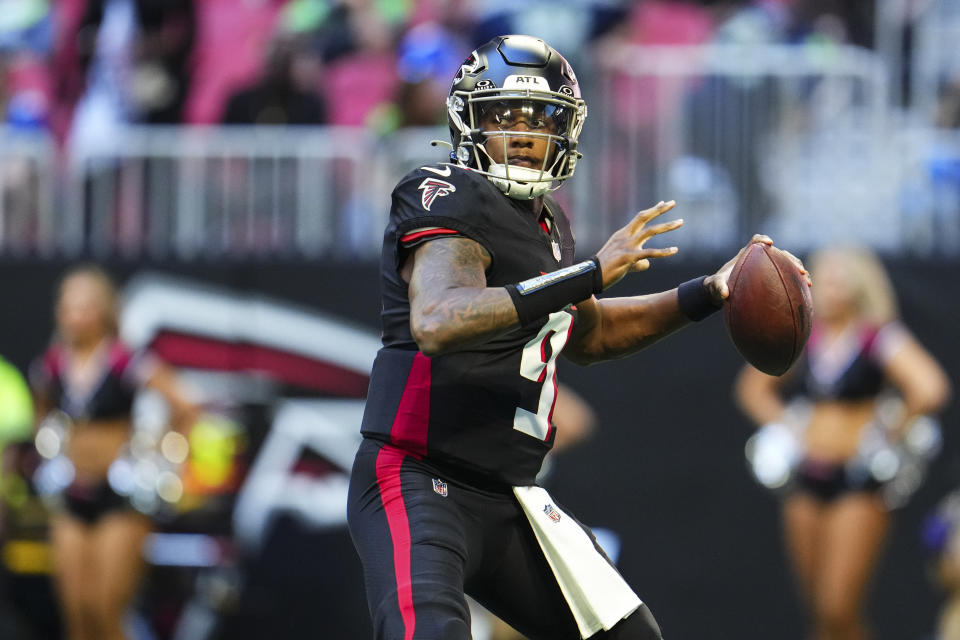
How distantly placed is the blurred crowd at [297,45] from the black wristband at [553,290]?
4425 millimetres

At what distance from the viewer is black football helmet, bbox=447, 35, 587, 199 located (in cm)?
382

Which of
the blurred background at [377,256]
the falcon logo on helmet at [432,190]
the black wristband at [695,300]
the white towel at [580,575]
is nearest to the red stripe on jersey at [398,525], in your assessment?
the white towel at [580,575]

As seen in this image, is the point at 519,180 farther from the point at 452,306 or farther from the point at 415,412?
the point at 415,412

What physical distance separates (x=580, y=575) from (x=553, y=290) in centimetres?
81

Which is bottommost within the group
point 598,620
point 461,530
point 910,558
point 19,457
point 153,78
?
point 910,558

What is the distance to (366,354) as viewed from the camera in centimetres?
798

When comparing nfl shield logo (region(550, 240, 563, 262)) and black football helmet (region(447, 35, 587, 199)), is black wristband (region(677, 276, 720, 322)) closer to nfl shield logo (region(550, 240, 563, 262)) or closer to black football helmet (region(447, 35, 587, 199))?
nfl shield logo (region(550, 240, 563, 262))

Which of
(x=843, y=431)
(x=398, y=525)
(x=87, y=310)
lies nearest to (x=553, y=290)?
(x=398, y=525)

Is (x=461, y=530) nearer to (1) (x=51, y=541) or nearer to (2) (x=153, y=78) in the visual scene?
(1) (x=51, y=541)

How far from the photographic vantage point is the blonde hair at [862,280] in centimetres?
738

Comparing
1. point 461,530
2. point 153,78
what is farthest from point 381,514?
point 153,78

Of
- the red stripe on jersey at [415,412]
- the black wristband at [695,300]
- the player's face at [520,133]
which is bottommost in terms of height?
the red stripe on jersey at [415,412]

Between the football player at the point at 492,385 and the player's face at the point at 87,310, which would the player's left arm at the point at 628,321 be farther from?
the player's face at the point at 87,310

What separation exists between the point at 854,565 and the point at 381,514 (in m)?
4.21
